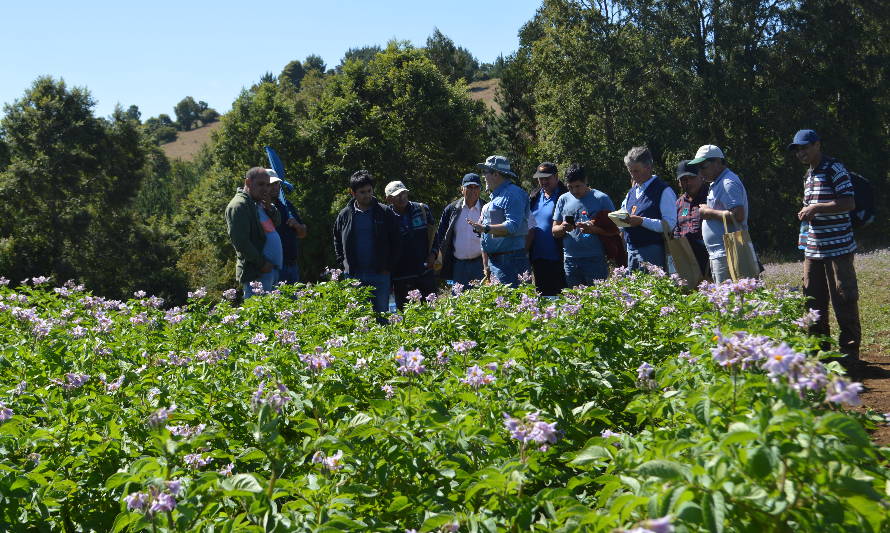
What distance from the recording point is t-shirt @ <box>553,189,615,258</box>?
7.12 m

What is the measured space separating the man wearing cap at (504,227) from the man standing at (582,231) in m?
0.40

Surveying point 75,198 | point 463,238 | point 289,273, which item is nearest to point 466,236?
point 463,238

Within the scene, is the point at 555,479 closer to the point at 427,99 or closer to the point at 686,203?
the point at 686,203

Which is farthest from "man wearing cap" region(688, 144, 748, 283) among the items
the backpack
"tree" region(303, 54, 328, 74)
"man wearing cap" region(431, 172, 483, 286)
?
"tree" region(303, 54, 328, 74)

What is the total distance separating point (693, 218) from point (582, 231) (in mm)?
1008

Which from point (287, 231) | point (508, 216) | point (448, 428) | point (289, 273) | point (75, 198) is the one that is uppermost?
point (75, 198)

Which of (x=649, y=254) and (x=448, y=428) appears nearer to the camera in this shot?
(x=448, y=428)

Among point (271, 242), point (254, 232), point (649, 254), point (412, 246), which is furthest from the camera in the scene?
point (412, 246)

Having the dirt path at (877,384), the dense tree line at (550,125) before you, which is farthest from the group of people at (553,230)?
the dense tree line at (550,125)

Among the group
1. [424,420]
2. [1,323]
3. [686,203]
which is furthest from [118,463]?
[686,203]

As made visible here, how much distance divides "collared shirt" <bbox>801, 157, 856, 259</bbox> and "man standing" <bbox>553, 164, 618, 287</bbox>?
1.77 meters

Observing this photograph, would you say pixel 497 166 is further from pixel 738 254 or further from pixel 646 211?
pixel 738 254

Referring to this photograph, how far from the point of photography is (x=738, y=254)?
581 centimetres

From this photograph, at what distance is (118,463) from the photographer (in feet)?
10.3
